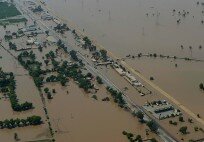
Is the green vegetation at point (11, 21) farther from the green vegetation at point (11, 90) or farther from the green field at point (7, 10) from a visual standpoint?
the green vegetation at point (11, 90)

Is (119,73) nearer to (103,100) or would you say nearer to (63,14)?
(103,100)

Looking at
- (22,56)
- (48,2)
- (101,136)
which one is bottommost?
(101,136)

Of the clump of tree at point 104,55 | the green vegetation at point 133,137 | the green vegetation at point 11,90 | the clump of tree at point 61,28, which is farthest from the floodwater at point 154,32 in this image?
the green vegetation at point 11,90

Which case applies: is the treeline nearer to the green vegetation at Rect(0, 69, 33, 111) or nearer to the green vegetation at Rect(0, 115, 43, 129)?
the green vegetation at Rect(0, 69, 33, 111)

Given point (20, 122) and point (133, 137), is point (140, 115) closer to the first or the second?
point (133, 137)

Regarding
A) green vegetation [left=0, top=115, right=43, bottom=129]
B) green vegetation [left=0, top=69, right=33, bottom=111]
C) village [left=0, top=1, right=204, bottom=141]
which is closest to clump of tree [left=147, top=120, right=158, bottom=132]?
village [left=0, top=1, right=204, bottom=141]

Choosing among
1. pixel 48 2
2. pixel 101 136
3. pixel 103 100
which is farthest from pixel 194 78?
pixel 48 2

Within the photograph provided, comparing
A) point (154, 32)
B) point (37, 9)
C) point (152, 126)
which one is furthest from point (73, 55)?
point (37, 9)
